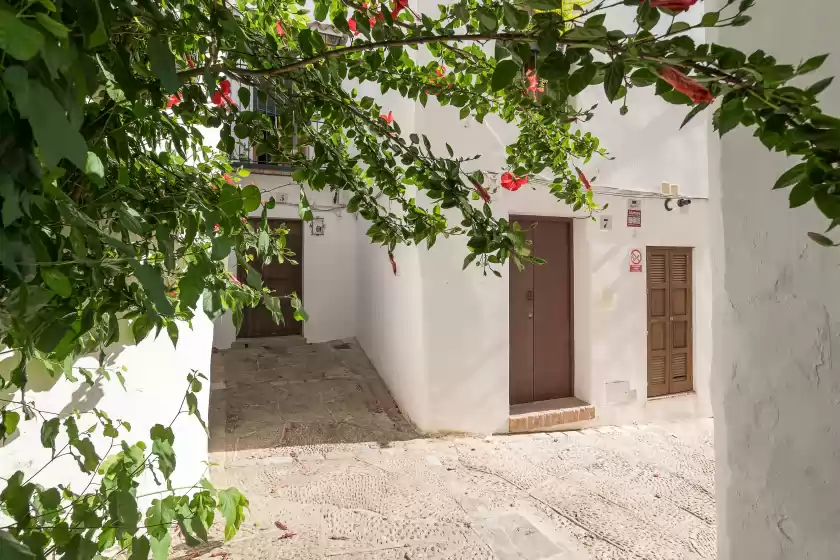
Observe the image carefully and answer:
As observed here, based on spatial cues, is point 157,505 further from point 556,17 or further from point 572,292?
point 572,292

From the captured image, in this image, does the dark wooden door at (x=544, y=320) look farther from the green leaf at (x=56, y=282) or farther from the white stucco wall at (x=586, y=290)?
the green leaf at (x=56, y=282)

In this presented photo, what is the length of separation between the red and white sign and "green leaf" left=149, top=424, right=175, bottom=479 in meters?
3.96

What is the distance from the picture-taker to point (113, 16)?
1.32 ft

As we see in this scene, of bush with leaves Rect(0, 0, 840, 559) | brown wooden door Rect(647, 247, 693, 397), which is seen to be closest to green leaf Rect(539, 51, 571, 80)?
bush with leaves Rect(0, 0, 840, 559)

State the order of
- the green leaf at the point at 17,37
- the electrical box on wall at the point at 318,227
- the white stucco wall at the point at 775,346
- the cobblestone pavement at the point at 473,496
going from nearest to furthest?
1. the green leaf at the point at 17,37
2. the white stucco wall at the point at 775,346
3. the cobblestone pavement at the point at 473,496
4. the electrical box on wall at the point at 318,227

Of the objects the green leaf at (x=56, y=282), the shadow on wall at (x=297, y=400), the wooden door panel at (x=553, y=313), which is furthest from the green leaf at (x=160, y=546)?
the wooden door panel at (x=553, y=313)

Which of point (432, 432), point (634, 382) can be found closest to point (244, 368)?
point (432, 432)

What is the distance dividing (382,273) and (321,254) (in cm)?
148

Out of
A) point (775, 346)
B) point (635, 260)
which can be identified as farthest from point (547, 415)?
point (775, 346)

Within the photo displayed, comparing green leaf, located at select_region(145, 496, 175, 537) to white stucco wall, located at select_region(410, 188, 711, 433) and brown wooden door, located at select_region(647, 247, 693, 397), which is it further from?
brown wooden door, located at select_region(647, 247, 693, 397)

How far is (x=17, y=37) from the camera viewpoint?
283 millimetres

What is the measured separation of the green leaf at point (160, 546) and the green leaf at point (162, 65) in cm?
63

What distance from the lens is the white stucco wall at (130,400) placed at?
127cm

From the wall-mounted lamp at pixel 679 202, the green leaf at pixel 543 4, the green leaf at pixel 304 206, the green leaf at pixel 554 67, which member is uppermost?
the wall-mounted lamp at pixel 679 202
